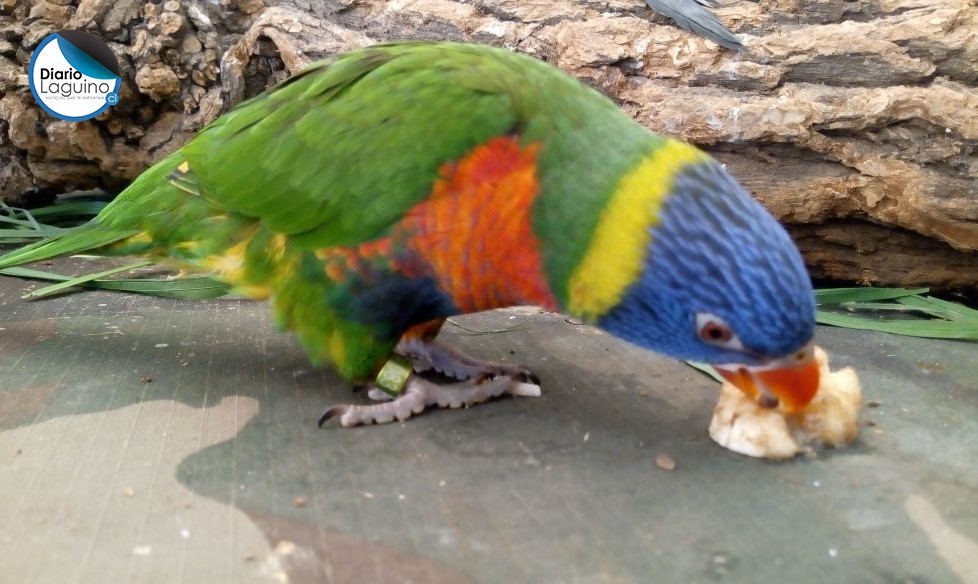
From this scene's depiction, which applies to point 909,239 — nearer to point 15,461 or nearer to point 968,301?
point 968,301

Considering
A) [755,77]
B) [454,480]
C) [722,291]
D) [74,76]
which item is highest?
[755,77]

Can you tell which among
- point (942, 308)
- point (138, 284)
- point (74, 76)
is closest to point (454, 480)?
point (138, 284)

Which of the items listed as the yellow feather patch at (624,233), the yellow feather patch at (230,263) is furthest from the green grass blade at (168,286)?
the yellow feather patch at (624,233)

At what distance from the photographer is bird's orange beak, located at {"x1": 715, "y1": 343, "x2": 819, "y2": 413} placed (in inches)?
63.1

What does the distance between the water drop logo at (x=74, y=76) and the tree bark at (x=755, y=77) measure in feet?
0.17

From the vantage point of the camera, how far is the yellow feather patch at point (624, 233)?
158cm

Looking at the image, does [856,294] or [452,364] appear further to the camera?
[856,294]

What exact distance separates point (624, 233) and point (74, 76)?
297 centimetres

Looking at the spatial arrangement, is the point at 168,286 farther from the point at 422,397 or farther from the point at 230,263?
the point at 422,397

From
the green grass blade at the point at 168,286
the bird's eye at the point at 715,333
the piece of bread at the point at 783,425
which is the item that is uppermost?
the bird's eye at the point at 715,333

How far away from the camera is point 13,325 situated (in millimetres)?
2580

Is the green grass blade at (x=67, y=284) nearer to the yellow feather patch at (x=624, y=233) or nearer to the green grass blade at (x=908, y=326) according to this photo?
the yellow feather patch at (x=624, y=233)

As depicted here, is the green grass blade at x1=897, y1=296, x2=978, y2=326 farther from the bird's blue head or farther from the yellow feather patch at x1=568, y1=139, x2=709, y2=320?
the yellow feather patch at x1=568, y1=139, x2=709, y2=320

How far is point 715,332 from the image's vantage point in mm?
1552
